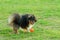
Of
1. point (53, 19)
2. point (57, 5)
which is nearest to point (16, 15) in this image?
point (53, 19)

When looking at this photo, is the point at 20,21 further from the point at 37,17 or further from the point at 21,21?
the point at 37,17

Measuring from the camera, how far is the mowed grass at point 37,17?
8.66 meters

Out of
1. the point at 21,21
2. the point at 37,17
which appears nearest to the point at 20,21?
the point at 21,21

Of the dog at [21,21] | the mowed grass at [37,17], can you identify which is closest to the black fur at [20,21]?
the dog at [21,21]

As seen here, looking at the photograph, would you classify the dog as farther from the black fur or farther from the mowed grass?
the mowed grass

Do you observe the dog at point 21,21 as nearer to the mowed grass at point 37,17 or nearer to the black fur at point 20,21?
the black fur at point 20,21

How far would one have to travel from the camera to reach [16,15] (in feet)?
28.7

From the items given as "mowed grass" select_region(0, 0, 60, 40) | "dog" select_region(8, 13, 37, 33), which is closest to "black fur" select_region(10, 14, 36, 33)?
"dog" select_region(8, 13, 37, 33)

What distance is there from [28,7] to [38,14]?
1430 millimetres

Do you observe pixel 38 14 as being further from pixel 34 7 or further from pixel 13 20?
pixel 13 20

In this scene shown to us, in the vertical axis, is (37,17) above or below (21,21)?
below

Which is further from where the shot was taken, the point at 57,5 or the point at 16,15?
the point at 57,5

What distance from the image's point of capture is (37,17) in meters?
11.0

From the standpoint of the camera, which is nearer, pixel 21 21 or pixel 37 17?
pixel 21 21
